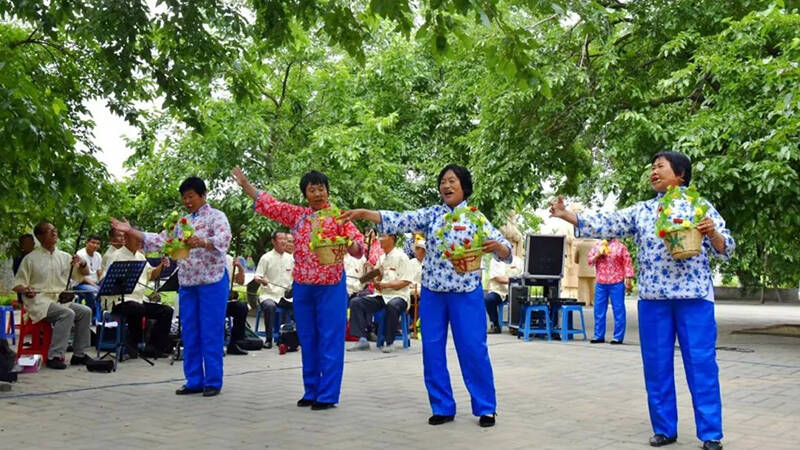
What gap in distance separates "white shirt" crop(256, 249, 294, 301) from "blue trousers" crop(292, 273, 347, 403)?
19.9ft

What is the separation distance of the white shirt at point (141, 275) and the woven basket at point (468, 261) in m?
5.84

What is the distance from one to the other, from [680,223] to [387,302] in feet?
25.4

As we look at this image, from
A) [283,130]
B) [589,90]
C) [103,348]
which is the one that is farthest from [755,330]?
[103,348]

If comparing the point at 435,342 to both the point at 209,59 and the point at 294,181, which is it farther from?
the point at 294,181

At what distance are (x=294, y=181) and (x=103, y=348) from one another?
7395 mm

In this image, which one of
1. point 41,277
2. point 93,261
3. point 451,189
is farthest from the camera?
point 93,261

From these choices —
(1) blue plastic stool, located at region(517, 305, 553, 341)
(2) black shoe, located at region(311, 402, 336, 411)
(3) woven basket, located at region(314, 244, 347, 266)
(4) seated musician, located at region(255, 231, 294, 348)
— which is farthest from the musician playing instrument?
(1) blue plastic stool, located at region(517, 305, 553, 341)

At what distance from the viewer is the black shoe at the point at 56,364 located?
10172mm

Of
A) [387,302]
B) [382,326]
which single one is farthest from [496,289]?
[382,326]

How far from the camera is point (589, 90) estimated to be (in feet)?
53.1

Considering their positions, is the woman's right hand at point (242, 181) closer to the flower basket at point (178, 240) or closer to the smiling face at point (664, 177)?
the flower basket at point (178, 240)

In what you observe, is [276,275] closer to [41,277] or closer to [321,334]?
[41,277]

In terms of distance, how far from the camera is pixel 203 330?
816cm

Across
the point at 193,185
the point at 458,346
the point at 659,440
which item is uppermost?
the point at 193,185
